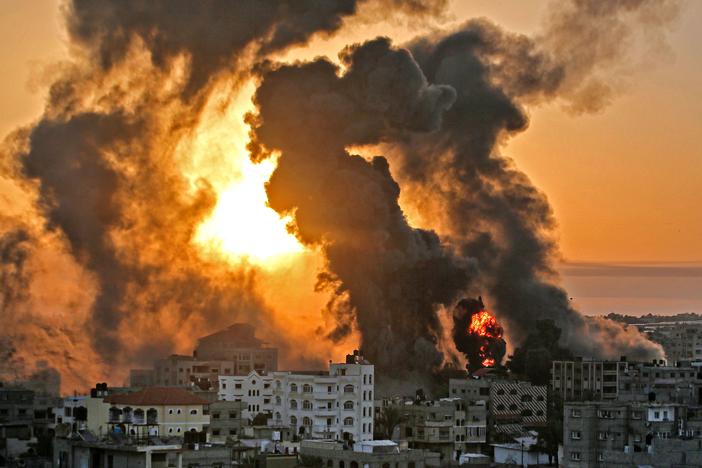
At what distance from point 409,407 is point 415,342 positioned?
30.3 m

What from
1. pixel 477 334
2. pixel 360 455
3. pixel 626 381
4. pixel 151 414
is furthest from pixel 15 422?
pixel 477 334

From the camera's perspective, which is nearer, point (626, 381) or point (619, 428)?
point (619, 428)

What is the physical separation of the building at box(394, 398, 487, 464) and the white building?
2.30 m

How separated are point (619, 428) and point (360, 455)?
1230 cm

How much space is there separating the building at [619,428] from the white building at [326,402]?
513 inches

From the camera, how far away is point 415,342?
130125 mm

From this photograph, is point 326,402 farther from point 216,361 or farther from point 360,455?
point 216,361

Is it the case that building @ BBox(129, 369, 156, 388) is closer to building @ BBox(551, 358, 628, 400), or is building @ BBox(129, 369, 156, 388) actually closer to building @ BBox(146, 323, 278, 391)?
building @ BBox(146, 323, 278, 391)

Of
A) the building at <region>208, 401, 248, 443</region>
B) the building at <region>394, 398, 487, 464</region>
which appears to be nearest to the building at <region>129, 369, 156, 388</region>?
the building at <region>394, 398, 487, 464</region>

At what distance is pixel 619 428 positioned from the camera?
82.2 metres

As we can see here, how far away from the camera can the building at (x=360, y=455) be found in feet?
247

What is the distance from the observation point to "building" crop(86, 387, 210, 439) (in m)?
72.9

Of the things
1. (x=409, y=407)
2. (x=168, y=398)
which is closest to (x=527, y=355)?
(x=409, y=407)

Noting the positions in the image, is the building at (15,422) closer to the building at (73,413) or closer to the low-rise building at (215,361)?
→ the building at (73,413)
